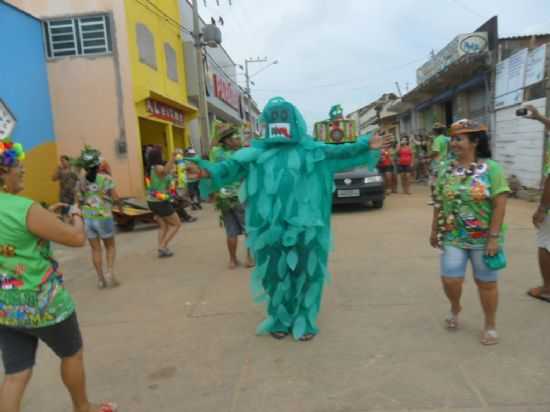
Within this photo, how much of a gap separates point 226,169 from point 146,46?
12.2 meters

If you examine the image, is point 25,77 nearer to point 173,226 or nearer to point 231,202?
point 173,226

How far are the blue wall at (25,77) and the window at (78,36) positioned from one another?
0.99ft

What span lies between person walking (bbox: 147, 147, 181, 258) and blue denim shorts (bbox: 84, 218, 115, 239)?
50.0 inches

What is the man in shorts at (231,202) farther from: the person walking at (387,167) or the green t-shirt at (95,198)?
the person walking at (387,167)

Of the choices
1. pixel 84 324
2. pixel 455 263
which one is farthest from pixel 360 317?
pixel 84 324

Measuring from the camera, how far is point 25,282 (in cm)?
212

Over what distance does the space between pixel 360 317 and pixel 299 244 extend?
1015mm

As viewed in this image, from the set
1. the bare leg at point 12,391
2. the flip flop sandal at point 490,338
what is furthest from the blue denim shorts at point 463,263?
the bare leg at point 12,391

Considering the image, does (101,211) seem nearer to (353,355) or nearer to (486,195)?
(353,355)

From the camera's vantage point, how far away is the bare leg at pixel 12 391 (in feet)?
7.02

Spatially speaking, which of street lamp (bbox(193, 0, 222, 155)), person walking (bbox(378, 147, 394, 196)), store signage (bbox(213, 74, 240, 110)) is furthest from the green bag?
store signage (bbox(213, 74, 240, 110))

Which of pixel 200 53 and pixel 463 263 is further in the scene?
pixel 200 53

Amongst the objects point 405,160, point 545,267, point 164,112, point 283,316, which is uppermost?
point 164,112

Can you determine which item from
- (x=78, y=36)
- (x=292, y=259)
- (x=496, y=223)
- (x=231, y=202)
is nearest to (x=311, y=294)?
(x=292, y=259)
